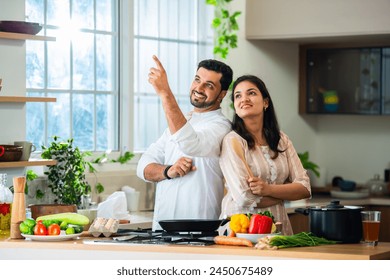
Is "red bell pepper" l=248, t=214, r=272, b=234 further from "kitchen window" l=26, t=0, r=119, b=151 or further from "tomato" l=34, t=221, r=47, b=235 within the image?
"kitchen window" l=26, t=0, r=119, b=151

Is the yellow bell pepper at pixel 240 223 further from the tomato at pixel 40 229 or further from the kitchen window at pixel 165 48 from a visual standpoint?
the kitchen window at pixel 165 48

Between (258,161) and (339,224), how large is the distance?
A: 0.63 metres

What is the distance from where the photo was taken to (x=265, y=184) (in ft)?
14.5

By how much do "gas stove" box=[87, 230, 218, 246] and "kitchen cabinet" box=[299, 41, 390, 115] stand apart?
11.5ft

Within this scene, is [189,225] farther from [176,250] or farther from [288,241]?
[288,241]

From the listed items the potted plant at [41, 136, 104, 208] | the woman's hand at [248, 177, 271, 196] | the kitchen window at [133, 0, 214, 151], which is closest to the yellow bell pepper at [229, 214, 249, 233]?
the woman's hand at [248, 177, 271, 196]

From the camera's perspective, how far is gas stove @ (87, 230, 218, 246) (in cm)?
400

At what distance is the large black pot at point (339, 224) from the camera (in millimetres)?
4078

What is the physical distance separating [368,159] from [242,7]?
5.66 feet

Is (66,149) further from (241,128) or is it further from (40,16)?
(241,128)

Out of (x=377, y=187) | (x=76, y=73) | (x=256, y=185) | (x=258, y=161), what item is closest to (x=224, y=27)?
(x=76, y=73)
